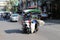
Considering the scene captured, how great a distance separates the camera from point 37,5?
75000mm

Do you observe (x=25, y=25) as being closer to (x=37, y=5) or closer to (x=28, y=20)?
(x=28, y=20)

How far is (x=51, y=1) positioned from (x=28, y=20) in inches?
1427

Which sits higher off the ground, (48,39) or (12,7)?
(48,39)

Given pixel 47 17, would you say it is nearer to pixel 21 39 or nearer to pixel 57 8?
pixel 57 8

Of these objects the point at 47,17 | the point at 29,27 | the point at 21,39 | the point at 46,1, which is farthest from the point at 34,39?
the point at 46,1

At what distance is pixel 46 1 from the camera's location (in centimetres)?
6316

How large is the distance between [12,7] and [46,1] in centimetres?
5004

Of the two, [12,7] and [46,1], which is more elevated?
[46,1]

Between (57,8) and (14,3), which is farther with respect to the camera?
(14,3)

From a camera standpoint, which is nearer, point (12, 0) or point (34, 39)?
point (34, 39)

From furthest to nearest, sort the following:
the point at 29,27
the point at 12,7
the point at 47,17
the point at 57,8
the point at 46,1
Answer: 1. the point at 12,7
2. the point at 46,1
3. the point at 57,8
4. the point at 47,17
5. the point at 29,27

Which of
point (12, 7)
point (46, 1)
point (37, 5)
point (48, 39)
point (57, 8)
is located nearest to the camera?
point (48, 39)

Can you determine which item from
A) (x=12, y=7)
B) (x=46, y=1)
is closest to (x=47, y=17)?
(x=46, y=1)

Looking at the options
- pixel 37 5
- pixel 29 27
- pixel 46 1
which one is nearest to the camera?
pixel 29 27
